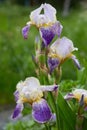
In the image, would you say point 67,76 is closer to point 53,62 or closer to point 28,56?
point 28,56

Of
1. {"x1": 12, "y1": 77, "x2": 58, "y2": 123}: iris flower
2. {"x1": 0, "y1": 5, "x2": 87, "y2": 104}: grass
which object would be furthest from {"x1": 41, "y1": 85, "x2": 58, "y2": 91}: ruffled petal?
{"x1": 0, "y1": 5, "x2": 87, "y2": 104}: grass

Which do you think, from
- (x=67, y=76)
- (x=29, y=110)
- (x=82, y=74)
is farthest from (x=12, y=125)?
(x=67, y=76)

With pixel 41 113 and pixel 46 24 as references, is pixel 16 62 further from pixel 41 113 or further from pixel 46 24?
pixel 41 113

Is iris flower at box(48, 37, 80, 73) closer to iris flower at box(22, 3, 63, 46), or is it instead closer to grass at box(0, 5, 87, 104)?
iris flower at box(22, 3, 63, 46)

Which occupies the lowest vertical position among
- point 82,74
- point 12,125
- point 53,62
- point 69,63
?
point 69,63

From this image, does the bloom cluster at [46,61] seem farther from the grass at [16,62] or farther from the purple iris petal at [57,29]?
the grass at [16,62]
